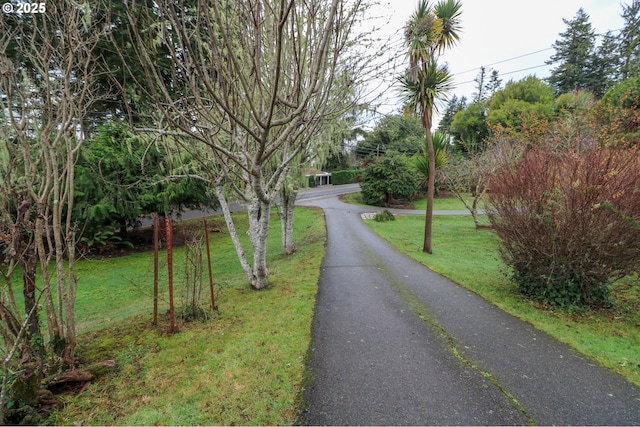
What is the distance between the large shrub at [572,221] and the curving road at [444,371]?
1.29 meters

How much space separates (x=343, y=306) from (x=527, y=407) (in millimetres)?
2887

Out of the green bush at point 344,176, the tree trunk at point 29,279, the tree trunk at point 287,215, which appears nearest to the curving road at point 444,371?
the tree trunk at point 29,279

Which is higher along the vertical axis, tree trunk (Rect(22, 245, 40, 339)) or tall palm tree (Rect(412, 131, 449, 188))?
tall palm tree (Rect(412, 131, 449, 188))

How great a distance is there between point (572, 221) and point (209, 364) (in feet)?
19.1

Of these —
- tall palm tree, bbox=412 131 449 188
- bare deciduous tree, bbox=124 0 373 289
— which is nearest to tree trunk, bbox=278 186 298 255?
bare deciduous tree, bbox=124 0 373 289

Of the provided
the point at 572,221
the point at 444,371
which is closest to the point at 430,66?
the point at 572,221

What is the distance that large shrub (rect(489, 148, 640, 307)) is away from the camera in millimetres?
4312

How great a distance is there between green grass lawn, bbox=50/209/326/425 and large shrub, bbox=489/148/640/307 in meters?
4.21

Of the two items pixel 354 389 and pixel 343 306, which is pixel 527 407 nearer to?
pixel 354 389

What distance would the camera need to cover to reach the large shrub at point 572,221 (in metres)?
4.31

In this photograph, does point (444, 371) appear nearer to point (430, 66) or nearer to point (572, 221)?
point (572, 221)

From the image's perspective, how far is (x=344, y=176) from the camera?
140 ft

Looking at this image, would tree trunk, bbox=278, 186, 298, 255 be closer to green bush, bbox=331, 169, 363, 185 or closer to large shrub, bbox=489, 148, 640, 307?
large shrub, bbox=489, 148, 640, 307

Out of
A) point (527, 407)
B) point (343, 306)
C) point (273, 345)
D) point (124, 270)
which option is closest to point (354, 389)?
point (273, 345)
